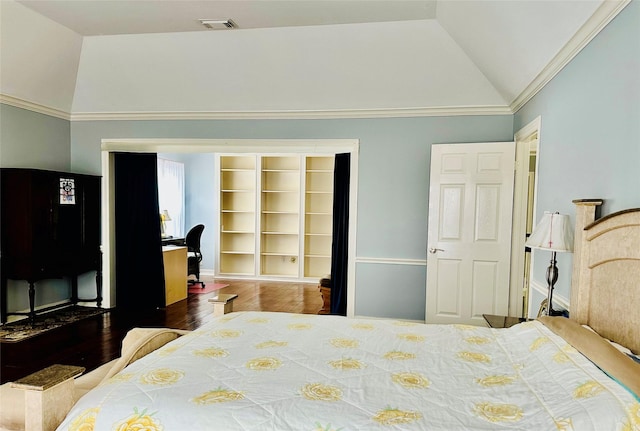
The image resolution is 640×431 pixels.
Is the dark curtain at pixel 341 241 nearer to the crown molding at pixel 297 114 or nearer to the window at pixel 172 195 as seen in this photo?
the crown molding at pixel 297 114

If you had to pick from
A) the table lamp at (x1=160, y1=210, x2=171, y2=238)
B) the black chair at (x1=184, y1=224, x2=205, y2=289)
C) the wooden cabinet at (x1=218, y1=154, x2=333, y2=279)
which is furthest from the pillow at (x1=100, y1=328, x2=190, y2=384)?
the table lamp at (x1=160, y1=210, x2=171, y2=238)

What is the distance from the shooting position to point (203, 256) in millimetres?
7336

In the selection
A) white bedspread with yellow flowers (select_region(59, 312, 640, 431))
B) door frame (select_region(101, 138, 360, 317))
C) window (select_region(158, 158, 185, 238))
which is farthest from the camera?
window (select_region(158, 158, 185, 238))

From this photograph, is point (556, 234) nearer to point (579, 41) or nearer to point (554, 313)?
point (554, 313)

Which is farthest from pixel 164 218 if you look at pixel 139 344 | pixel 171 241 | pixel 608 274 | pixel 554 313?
pixel 608 274

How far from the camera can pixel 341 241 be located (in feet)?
15.2

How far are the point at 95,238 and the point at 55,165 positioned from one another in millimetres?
968

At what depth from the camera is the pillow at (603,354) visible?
1171 mm

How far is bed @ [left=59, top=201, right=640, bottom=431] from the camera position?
117 centimetres

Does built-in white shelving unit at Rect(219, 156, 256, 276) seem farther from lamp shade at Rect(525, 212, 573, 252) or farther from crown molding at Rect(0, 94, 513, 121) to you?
lamp shade at Rect(525, 212, 573, 252)

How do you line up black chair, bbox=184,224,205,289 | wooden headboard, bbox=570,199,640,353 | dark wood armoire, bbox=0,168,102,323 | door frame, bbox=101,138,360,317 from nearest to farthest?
wooden headboard, bbox=570,199,640,353 < dark wood armoire, bbox=0,168,102,323 < door frame, bbox=101,138,360,317 < black chair, bbox=184,224,205,289

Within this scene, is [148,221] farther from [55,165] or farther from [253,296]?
[253,296]

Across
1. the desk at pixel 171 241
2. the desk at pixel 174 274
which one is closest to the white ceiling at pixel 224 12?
the desk at pixel 174 274

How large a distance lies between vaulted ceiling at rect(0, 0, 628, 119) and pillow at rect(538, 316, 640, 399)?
171 centimetres
